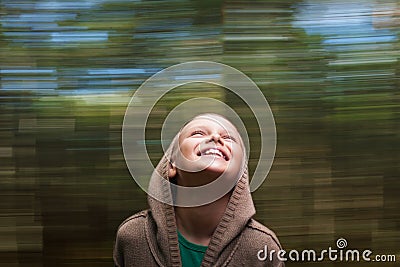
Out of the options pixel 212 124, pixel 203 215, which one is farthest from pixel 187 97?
pixel 203 215

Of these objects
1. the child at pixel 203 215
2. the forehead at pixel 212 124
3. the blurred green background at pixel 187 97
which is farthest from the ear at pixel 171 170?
the blurred green background at pixel 187 97

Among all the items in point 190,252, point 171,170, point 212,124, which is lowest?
point 190,252

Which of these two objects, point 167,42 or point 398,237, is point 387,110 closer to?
point 398,237

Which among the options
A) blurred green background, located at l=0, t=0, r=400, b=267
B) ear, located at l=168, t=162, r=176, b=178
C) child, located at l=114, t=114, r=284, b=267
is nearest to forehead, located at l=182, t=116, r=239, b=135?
child, located at l=114, t=114, r=284, b=267

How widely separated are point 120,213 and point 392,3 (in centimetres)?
104

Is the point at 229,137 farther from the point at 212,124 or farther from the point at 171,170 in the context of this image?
the point at 171,170

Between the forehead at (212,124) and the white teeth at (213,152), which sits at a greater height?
the forehead at (212,124)

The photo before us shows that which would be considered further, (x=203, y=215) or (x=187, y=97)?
(x=187, y=97)

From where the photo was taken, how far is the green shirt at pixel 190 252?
1.73 meters

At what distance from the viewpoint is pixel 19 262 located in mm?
2004

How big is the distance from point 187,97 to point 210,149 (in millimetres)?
348

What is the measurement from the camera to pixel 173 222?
5.65 ft

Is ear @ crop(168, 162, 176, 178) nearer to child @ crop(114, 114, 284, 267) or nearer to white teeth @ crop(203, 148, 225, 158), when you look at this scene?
child @ crop(114, 114, 284, 267)

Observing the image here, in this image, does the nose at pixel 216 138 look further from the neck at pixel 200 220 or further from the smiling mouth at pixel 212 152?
the neck at pixel 200 220
